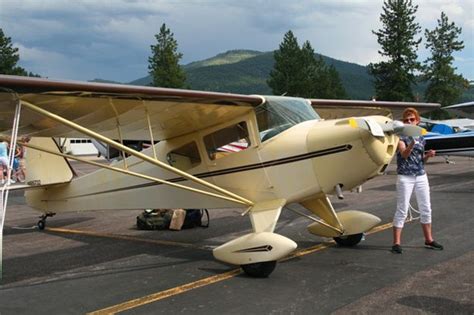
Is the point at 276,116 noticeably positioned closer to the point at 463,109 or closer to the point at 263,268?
the point at 263,268

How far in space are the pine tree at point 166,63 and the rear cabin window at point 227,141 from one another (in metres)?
52.4

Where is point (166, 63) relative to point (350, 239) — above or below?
above

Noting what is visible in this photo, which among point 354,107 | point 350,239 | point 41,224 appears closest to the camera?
point 350,239

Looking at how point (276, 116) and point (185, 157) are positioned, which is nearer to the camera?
point (276, 116)

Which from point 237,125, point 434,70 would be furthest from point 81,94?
point 434,70

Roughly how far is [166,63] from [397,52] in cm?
2868

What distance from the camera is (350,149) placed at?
5.65m

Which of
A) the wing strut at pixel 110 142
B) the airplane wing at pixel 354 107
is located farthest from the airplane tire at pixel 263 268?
the airplane wing at pixel 354 107

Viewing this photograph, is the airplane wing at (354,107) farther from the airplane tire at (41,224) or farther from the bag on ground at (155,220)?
the airplane tire at (41,224)

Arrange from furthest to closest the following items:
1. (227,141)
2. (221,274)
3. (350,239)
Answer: (350,239)
(227,141)
(221,274)

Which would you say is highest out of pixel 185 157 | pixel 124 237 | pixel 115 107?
pixel 115 107

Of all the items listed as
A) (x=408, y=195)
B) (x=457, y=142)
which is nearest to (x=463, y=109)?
(x=457, y=142)

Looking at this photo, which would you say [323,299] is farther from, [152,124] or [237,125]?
[152,124]

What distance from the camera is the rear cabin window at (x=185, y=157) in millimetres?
7232
